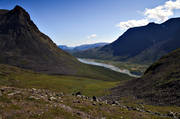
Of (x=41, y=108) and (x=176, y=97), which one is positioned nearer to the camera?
(x=41, y=108)

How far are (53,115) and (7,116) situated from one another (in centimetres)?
534

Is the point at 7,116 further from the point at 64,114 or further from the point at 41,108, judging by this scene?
the point at 64,114

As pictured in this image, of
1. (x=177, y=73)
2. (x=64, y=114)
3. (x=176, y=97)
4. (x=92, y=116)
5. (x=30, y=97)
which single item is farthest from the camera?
(x=177, y=73)

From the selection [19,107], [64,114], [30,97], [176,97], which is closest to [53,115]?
[64,114]

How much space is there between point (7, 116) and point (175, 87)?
179 ft

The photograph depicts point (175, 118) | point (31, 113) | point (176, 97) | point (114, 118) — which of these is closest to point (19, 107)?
point (31, 113)

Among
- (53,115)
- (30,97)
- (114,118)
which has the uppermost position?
(30,97)

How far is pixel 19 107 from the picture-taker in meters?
20.0

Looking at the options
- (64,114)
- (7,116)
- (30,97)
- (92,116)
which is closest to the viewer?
(7,116)

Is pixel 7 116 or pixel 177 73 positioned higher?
pixel 177 73

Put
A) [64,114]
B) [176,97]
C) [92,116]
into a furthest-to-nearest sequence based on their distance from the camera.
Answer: [176,97] < [92,116] < [64,114]

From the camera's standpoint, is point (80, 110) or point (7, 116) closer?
point (7, 116)

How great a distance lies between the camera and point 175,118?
98.9 feet

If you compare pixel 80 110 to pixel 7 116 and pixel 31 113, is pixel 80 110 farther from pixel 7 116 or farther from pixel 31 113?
pixel 7 116
